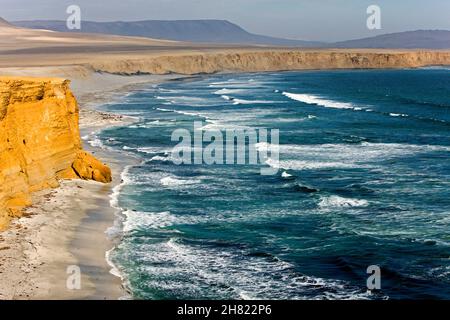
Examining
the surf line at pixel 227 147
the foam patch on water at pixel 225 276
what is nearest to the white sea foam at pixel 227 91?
the surf line at pixel 227 147

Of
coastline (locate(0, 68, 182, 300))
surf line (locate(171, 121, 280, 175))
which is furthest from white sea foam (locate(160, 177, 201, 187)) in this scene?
surf line (locate(171, 121, 280, 175))

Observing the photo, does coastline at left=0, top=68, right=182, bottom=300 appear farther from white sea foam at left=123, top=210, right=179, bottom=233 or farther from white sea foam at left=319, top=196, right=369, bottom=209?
white sea foam at left=319, top=196, right=369, bottom=209

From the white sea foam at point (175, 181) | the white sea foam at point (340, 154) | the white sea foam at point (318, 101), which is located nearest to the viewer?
the white sea foam at point (175, 181)

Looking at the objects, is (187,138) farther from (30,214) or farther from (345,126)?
(30,214)

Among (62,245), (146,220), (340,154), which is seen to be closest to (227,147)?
(340,154)

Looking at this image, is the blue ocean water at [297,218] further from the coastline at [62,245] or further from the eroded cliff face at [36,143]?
the eroded cliff face at [36,143]

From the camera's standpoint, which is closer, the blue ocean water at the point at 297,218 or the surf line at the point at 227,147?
the blue ocean water at the point at 297,218

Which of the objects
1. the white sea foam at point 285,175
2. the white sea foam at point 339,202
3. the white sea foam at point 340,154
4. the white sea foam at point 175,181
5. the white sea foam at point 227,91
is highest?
the white sea foam at point 227,91
